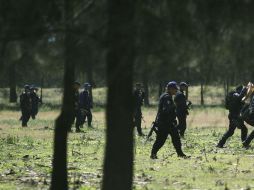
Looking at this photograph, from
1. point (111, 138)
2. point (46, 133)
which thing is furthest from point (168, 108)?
point (46, 133)

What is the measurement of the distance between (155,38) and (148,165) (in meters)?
8.56

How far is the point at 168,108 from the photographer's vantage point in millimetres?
16969

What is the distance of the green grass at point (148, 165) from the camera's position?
40.9 feet

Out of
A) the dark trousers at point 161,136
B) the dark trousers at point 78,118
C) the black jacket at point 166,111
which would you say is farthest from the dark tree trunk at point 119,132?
the dark trousers at point 78,118

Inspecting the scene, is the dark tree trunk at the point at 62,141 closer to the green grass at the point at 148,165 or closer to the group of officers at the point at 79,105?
the green grass at the point at 148,165

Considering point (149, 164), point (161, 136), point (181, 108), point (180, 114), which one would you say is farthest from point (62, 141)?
point (180, 114)

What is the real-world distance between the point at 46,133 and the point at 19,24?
2037 cm

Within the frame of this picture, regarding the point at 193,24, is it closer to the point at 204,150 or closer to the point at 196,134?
the point at 204,150

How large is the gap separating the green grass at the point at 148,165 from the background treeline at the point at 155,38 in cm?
132

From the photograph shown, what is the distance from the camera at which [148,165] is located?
1573 centimetres

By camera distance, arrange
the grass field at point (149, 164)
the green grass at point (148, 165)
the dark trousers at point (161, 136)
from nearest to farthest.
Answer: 1. the grass field at point (149, 164)
2. the green grass at point (148, 165)
3. the dark trousers at point (161, 136)

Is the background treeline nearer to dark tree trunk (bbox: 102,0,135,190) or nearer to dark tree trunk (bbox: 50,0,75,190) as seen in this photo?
dark tree trunk (bbox: 102,0,135,190)

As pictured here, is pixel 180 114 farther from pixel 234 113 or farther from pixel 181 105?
pixel 234 113

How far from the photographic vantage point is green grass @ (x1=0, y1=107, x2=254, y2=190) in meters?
12.5
